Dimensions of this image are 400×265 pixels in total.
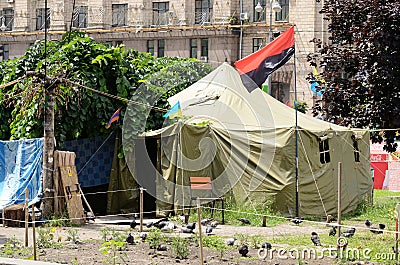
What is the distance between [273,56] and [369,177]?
6.52m

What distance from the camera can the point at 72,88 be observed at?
19984 millimetres

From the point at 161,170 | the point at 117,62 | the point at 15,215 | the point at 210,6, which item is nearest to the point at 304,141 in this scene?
the point at 161,170

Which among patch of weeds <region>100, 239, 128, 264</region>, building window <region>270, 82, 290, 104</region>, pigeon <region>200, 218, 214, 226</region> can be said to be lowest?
pigeon <region>200, 218, 214, 226</region>

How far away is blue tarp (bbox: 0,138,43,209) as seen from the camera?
19266mm

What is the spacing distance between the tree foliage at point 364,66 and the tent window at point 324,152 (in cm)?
406

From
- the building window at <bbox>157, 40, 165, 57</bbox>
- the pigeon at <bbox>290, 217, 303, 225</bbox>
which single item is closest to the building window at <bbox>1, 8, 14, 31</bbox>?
the building window at <bbox>157, 40, 165, 57</bbox>

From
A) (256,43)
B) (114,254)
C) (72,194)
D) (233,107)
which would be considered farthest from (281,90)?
(114,254)

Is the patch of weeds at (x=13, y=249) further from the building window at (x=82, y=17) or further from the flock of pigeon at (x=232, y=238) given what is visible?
the building window at (x=82, y=17)

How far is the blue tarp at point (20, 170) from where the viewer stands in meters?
19.3

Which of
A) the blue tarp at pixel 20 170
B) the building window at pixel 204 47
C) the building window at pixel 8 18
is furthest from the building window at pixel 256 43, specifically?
the blue tarp at pixel 20 170

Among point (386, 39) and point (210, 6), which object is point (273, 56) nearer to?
point (386, 39)

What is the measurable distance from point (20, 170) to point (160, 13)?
122 feet

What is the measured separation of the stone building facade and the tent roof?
28.1 meters

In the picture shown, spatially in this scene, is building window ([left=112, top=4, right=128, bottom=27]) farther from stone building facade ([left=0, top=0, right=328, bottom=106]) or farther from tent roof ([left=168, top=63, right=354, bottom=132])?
tent roof ([left=168, top=63, right=354, bottom=132])
